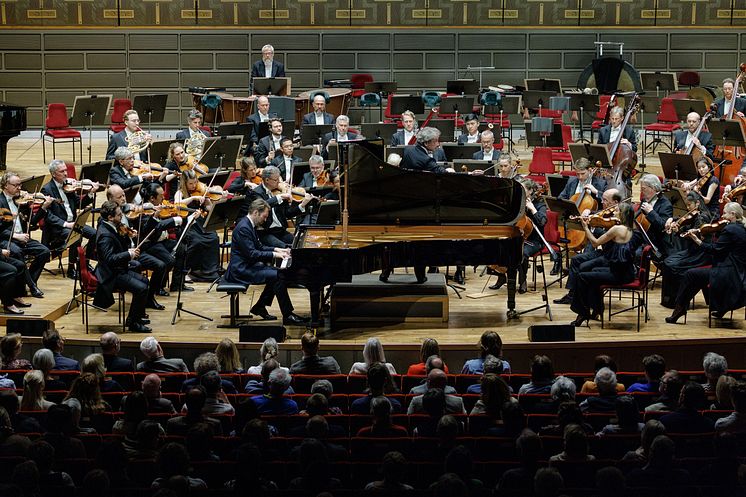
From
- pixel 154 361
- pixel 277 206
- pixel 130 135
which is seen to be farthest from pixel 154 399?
pixel 130 135

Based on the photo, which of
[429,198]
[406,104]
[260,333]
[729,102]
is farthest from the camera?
[406,104]

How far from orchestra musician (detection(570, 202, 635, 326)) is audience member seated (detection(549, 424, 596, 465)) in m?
4.09

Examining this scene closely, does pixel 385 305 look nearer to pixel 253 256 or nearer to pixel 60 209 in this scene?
pixel 253 256

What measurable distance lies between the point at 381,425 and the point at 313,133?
8.04 meters

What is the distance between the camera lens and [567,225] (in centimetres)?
1121

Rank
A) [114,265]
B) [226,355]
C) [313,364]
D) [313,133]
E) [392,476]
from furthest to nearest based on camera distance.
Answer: [313,133] < [114,265] < [313,364] < [226,355] < [392,476]

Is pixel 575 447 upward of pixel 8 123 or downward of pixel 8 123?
downward

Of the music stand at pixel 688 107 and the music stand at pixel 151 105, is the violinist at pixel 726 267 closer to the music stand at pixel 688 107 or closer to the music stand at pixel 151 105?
the music stand at pixel 688 107

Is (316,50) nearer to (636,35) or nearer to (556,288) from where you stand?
(636,35)

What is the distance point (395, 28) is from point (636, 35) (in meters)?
4.51

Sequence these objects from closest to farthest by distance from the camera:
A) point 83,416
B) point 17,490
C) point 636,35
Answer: point 17,490
point 83,416
point 636,35

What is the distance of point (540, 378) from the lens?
7.47m

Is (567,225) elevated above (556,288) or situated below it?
above

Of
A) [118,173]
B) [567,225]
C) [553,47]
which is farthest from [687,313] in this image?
[553,47]
